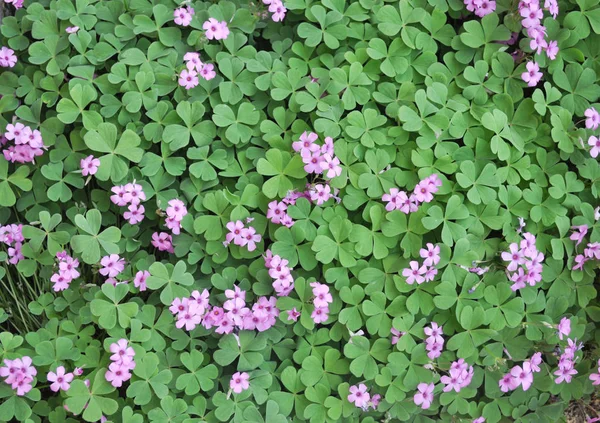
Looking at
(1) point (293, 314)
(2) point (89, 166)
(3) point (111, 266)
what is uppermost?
(2) point (89, 166)

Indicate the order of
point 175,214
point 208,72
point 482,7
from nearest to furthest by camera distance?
point 175,214
point 208,72
point 482,7

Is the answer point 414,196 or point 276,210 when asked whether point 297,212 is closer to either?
point 276,210

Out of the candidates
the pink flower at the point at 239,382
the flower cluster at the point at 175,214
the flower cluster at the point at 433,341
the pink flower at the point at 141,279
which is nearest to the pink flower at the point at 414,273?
the flower cluster at the point at 433,341

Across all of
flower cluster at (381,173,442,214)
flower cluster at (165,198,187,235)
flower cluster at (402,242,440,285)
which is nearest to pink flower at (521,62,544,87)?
flower cluster at (381,173,442,214)

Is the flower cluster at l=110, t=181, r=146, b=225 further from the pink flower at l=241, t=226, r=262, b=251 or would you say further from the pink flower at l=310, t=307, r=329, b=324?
the pink flower at l=310, t=307, r=329, b=324

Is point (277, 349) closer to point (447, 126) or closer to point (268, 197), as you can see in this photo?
point (268, 197)

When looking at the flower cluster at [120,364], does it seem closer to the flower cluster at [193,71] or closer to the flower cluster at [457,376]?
the flower cluster at [193,71]

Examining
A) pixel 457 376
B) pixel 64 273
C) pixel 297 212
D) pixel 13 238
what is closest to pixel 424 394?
pixel 457 376
